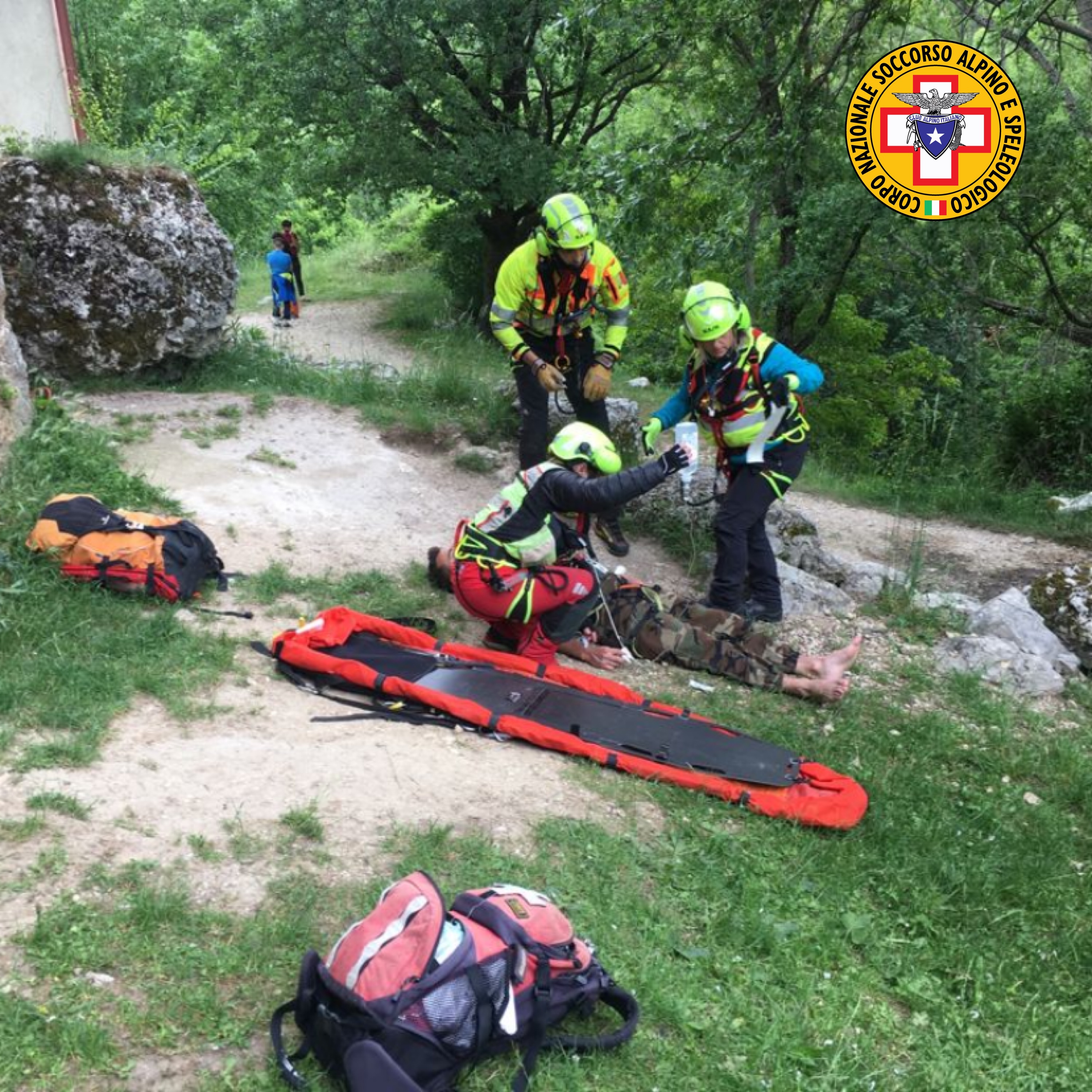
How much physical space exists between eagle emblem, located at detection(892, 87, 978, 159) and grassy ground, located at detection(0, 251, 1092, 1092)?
6049 millimetres

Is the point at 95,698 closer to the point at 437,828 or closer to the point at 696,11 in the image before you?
the point at 437,828

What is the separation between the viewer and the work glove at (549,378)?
22.3ft

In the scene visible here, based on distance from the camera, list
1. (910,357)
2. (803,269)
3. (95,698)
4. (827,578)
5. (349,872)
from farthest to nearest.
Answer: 1. (910,357)
2. (803,269)
3. (827,578)
4. (95,698)
5. (349,872)

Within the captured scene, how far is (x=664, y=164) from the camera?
8.43 meters

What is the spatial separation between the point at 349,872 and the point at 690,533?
4707 mm

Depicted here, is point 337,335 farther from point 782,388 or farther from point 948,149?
point 782,388

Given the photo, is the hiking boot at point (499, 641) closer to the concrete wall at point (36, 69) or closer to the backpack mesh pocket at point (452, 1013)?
the backpack mesh pocket at point (452, 1013)

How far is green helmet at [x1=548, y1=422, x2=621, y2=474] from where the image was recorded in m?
5.21

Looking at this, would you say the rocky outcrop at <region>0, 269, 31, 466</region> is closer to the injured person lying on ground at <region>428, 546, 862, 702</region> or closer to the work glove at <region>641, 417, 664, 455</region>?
the injured person lying on ground at <region>428, 546, 862, 702</region>

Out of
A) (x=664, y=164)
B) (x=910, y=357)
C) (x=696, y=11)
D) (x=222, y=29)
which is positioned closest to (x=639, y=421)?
(x=664, y=164)

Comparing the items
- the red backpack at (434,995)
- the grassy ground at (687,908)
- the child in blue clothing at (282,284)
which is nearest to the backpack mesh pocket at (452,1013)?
the red backpack at (434,995)

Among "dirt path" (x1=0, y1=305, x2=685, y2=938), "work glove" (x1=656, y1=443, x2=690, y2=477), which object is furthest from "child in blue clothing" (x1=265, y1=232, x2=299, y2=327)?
"work glove" (x1=656, y1=443, x2=690, y2=477)

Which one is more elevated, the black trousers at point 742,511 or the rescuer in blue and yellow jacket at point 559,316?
the rescuer in blue and yellow jacket at point 559,316

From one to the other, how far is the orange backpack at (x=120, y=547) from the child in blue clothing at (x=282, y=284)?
35.8ft
